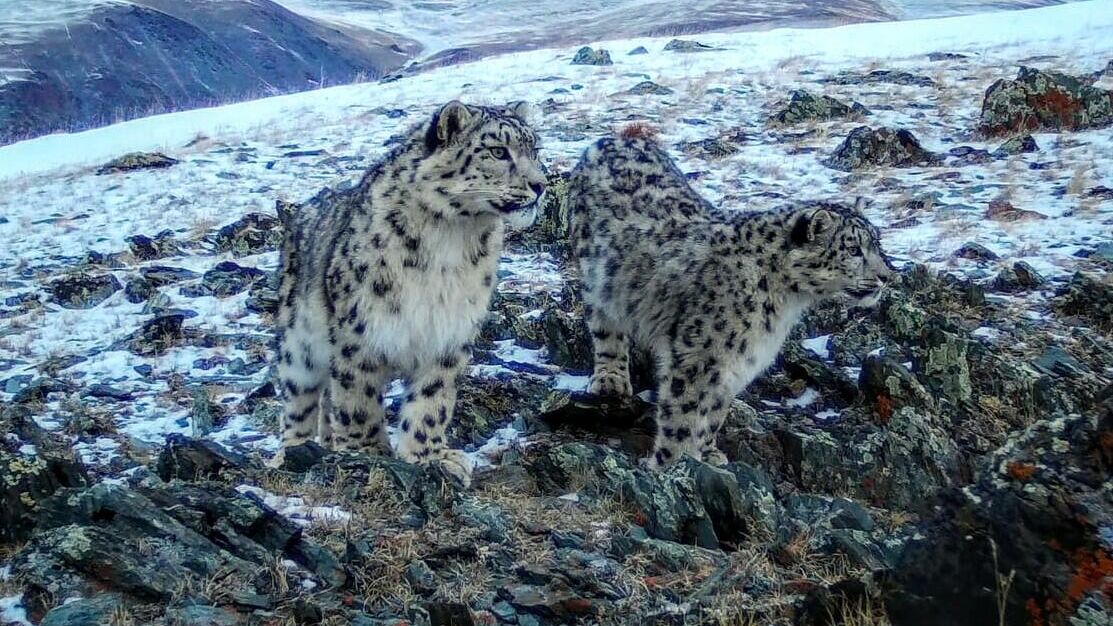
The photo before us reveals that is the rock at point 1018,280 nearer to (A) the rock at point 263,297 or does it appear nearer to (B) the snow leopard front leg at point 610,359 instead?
(B) the snow leopard front leg at point 610,359

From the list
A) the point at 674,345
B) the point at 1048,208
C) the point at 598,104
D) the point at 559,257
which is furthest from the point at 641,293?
the point at 598,104

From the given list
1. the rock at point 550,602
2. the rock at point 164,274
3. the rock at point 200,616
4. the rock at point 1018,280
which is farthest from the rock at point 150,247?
the rock at point 550,602

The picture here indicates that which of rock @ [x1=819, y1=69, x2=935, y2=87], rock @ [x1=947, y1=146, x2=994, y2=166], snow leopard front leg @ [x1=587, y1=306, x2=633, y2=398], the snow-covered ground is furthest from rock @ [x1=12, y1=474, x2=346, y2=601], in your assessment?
rock @ [x1=819, y1=69, x2=935, y2=87]

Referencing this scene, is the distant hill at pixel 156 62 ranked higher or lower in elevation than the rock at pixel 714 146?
higher

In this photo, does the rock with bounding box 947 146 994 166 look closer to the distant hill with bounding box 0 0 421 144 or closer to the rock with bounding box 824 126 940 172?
the rock with bounding box 824 126 940 172

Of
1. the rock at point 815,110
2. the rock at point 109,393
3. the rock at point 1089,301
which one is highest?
the rock at point 815,110

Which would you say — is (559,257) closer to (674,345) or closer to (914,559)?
(674,345)

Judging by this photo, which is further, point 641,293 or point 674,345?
point 641,293
